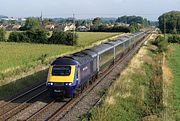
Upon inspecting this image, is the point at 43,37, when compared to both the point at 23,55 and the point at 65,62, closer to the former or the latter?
the point at 23,55

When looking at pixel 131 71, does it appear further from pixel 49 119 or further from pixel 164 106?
pixel 49 119

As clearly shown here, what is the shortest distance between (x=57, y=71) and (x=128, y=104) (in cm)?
448

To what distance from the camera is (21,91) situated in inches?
1013

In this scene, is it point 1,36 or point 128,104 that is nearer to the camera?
point 128,104

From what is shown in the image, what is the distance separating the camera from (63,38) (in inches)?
3209

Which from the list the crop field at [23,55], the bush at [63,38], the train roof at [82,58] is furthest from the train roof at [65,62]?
the bush at [63,38]

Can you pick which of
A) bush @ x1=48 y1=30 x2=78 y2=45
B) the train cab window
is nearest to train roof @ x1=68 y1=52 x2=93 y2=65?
the train cab window

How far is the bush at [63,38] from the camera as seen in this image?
262 feet

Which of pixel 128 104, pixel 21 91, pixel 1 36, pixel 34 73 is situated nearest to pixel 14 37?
pixel 1 36

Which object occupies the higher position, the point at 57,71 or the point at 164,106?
the point at 57,71

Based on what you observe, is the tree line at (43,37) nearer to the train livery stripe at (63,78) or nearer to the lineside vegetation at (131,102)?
the lineside vegetation at (131,102)

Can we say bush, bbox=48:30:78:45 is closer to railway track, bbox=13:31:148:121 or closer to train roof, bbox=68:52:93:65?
train roof, bbox=68:52:93:65

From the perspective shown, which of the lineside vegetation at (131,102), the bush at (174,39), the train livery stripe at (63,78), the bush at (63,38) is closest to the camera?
the lineside vegetation at (131,102)

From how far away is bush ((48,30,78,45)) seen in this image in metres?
79.8
